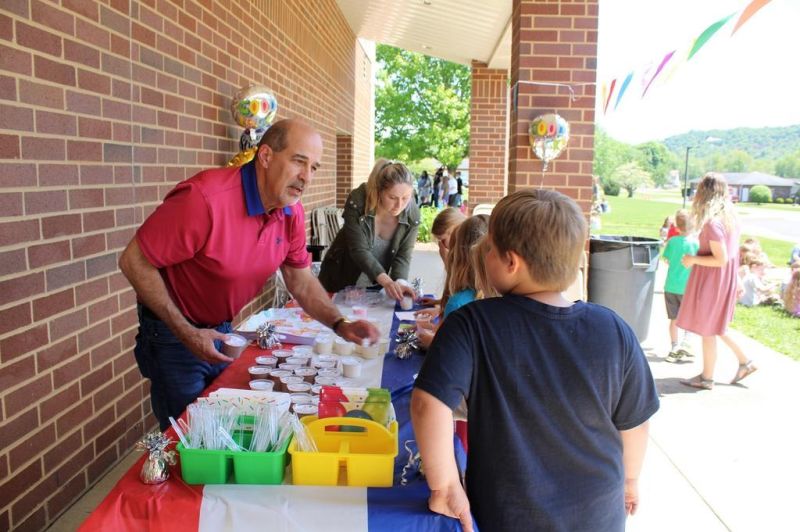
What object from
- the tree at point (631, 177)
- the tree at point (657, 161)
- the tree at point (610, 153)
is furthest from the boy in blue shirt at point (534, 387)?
the tree at point (610, 153)

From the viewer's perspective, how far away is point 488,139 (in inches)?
489

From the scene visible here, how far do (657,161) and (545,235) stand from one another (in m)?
65.9

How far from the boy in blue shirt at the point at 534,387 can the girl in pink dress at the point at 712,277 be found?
400 cm

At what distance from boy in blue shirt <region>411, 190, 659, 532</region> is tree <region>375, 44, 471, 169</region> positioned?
24306 millimetres

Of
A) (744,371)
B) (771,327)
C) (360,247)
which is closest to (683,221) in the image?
(744,371)

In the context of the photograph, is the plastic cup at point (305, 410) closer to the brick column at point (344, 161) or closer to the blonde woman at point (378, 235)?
the blonde woman at point (378, 235)

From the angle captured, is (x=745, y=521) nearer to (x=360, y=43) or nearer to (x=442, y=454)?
(x=442, y=454)

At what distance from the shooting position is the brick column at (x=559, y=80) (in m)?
4.69

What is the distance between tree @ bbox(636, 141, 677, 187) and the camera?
203 feet

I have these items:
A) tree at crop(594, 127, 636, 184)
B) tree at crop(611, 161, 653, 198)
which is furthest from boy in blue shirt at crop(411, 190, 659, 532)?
tree at crop(594, 127, 636, 184)

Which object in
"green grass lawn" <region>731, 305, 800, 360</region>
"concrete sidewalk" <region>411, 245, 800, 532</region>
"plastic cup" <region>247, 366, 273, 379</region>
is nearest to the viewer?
"plastic cup" <region>247, 366, 273, 379</region>

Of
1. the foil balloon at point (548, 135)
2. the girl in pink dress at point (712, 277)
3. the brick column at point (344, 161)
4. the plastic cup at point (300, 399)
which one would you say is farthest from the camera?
the brick column at point (344, 161)

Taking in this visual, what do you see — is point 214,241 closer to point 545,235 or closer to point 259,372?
point 259,372

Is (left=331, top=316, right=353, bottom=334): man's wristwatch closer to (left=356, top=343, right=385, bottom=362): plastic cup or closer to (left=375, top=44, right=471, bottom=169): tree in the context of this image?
(left=356, top=343, right=385, bottom=362): plastic cup
